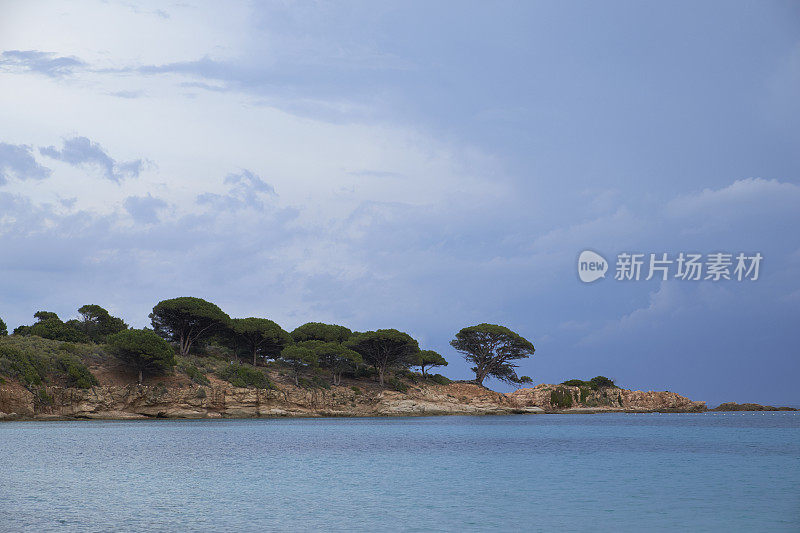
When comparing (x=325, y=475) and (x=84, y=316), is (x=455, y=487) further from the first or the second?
(x=84, y=316)

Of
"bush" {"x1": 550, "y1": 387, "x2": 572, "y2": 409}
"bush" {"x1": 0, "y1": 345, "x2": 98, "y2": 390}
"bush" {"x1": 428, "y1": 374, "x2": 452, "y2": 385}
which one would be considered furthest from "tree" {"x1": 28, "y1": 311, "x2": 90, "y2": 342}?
"bush" {"x1": 550, "y1": 387, "x2": 572, "y2": 409}

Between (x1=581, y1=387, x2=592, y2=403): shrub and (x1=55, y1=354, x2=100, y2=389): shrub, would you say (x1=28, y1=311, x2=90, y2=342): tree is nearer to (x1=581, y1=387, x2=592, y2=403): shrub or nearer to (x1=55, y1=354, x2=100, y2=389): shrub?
(x1=55, y1=354, x2=100, y2=389): shrub

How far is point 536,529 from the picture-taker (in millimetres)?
14961

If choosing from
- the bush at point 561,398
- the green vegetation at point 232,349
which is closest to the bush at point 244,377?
the green vegetation at point 232,349

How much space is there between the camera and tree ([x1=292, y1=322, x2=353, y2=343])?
4107 inches

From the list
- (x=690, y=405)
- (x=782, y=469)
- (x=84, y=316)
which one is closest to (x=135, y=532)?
(x=782, y=469)

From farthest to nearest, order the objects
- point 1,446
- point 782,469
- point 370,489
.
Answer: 1. point 1,446
2. point 782,469
3. point 370,489

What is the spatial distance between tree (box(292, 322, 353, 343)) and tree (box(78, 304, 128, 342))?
1085 inches

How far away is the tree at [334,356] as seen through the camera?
91375 millimetres

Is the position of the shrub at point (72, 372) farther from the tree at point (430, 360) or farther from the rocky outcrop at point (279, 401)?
the tree at point (430, 360)

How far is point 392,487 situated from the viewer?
2158 centimetres

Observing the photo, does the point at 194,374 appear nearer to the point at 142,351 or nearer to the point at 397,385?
the point at 142,351

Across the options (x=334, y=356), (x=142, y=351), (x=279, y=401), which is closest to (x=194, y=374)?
(x=142, y=351)

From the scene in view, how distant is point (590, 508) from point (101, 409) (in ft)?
206
